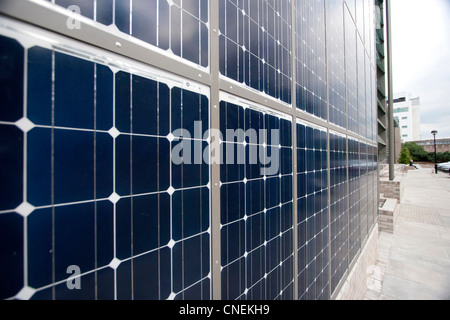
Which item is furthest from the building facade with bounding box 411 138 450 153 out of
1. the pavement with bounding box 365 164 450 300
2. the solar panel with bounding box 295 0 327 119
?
the solar panel with bounding box 295 0 327 119

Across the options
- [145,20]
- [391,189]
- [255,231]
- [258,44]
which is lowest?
[391,189]

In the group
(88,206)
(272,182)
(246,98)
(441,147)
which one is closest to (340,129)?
(272,182)

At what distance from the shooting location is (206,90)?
1544 mm

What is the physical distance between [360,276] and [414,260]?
3556 mm

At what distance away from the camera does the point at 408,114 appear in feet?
265

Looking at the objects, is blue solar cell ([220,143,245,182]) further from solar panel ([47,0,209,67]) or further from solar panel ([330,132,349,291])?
solar panel ([330,132,349,291])

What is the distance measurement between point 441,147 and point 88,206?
287 feet

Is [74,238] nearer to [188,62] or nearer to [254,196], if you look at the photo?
[188,62]

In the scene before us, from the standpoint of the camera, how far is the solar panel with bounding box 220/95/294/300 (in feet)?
5.63

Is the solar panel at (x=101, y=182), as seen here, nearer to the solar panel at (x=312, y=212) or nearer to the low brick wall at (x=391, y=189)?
the solar panel at (x=312, y=212)

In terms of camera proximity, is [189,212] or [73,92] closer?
[73,92]

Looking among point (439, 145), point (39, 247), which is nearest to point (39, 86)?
point (39, 247)

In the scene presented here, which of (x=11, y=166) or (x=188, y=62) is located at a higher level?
(x=188, y=62)

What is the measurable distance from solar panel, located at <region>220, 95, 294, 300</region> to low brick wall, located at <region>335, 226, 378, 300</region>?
2.81 m
